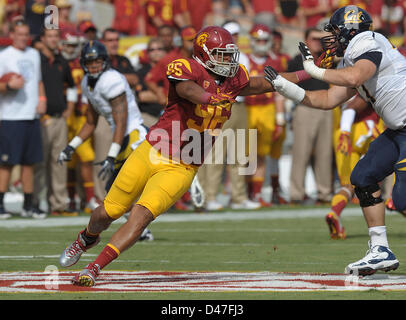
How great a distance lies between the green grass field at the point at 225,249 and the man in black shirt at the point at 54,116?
111 centimetres

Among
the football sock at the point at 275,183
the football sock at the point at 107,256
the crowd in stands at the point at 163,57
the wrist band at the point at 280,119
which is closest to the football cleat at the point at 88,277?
the football sock at the point at 107,256

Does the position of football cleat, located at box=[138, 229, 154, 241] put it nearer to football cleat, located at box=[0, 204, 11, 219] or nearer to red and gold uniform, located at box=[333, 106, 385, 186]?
red and gold uniform, located at box=[333, 106, 385, 186]

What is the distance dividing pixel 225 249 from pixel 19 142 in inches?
164

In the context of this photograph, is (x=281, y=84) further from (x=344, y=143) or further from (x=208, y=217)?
(x=208, y=217)

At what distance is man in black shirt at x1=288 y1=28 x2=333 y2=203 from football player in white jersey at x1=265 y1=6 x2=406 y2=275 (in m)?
7.03

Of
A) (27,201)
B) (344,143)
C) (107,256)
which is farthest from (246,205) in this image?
(107,256)

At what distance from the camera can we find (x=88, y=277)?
21.0 feet

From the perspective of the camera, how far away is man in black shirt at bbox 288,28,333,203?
14320 mm

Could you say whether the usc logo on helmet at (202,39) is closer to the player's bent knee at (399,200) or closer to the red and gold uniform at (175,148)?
the red and gold uniform at (175,148)

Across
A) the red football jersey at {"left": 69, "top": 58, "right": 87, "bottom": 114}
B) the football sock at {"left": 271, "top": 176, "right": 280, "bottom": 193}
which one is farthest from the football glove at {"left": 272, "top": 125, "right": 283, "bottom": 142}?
the red football jersey at {"left": 69, "top": 58, "right": 87, "bottom": 114}
